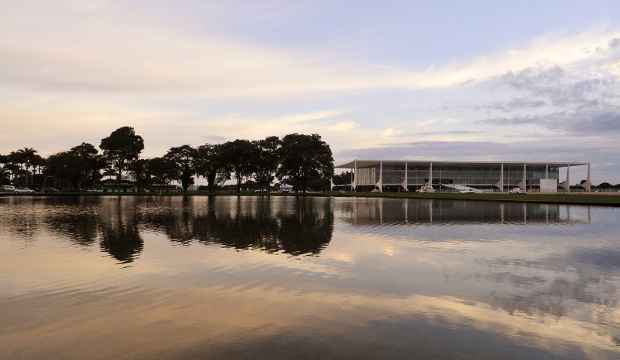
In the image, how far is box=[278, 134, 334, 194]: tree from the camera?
115 meters

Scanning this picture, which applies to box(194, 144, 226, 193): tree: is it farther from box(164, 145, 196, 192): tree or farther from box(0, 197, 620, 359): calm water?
box(0, 197, 620, 359): calm water

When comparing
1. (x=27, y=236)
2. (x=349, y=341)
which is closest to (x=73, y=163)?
(x=27, y=236)

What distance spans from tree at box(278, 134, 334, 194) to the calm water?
9340 cm

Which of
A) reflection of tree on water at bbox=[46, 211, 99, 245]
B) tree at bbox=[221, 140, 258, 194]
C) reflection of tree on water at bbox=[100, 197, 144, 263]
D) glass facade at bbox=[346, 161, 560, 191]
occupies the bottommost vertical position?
reflection of tree on water at bbox=[100, 197, 144, 263]

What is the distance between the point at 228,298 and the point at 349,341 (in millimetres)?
4175

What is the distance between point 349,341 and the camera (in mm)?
8180

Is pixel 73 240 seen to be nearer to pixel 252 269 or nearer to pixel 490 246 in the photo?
pixel 252 269

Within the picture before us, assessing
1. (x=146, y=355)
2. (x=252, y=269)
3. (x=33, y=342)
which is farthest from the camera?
(x=252, y=269)

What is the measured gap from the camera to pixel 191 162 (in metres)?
134

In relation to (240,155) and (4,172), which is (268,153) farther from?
(4,172)

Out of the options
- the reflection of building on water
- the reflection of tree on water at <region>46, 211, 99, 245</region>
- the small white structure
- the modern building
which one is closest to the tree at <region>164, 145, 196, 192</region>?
the modern building

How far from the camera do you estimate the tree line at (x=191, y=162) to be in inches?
4616

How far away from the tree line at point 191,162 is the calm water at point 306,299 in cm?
9602

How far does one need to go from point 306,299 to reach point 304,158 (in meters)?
104
